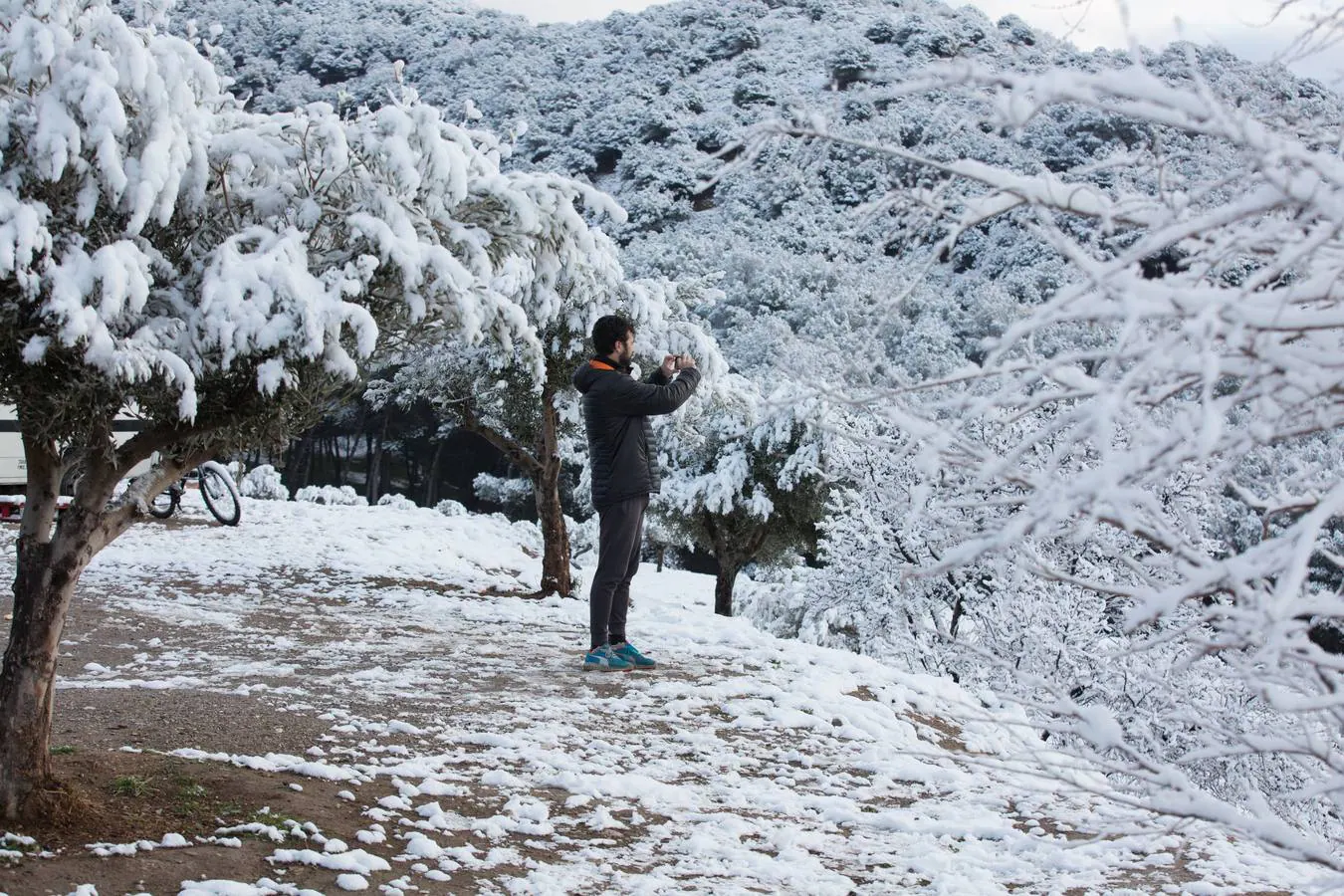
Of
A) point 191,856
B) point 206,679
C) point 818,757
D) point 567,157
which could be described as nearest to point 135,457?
point 191,856

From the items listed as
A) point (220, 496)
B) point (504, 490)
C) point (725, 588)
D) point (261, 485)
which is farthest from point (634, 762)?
point (504, 490)

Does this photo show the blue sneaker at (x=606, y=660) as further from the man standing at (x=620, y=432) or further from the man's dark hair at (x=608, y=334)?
the man's dark hair at (x=608, y=334)

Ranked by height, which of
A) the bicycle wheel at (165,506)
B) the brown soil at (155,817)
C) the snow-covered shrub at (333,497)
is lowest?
the brown soil at (155,817)

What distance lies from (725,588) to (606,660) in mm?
14131

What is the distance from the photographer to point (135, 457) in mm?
3912

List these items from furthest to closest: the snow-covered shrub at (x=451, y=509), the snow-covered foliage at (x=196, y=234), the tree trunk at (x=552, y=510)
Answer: the snow-covered shrub at (x=451, y=509) < the tree trunk at (x=552, y=510) < the snow-covered foliage at (x=196, y=234)

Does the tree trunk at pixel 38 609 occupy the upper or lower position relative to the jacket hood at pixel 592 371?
lower

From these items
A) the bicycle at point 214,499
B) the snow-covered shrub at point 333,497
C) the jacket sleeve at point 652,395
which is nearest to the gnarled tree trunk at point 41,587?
the jacket sleeve at point 652,395

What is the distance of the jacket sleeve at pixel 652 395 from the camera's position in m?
6.63

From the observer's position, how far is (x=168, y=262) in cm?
377

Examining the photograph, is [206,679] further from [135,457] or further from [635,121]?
[635,121]

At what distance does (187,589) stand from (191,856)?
7.43 m

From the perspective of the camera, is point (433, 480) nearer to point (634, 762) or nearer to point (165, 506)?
point (165, 506)

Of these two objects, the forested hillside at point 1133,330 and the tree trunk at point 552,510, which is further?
the tree trunk at point 552,510
